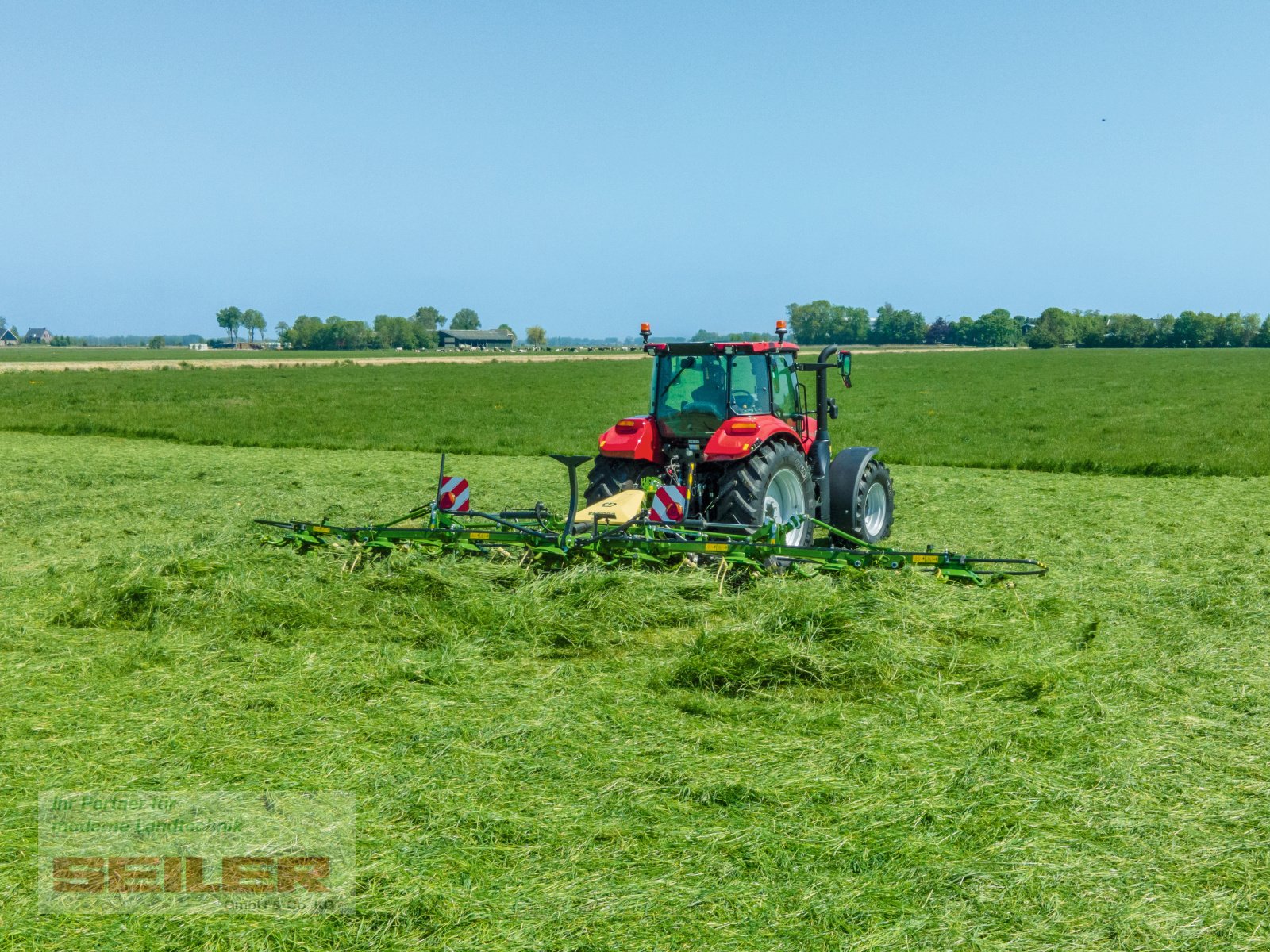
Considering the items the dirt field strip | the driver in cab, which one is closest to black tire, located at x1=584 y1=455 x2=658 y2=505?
the driver in cab

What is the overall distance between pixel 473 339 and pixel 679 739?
512 feet

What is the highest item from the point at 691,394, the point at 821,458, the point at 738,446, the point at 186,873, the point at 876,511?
the point at 691,394

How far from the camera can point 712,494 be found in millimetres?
8961

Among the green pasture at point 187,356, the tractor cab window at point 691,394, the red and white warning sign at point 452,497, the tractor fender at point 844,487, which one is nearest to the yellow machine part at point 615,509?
the tractor cab window at point 691,394

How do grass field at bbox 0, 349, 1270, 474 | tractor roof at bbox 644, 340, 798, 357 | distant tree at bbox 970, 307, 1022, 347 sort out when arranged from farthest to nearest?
distant tree at bbox 970, 307, 1022, 347 → grass field at bbox 0, 349, 1270, 474 → tractor roof at bbox 644, 340, 798, 357

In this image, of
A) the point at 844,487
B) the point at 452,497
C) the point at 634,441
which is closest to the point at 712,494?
the point at 634,441

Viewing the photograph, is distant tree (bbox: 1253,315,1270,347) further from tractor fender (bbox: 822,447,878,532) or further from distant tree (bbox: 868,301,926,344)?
tractor fender (bbox: 822,447,878,532)

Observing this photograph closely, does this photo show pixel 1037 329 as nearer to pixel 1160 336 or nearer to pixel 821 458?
pixel 1160 336

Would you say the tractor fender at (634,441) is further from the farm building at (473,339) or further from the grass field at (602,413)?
the farm building at (473,339)

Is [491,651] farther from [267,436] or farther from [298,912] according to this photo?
[267,436]

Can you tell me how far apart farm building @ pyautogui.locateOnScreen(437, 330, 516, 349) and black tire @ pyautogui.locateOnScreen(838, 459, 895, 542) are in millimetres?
140407

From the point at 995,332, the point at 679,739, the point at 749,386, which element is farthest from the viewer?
the point at 995,332

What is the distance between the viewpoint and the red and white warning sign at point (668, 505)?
26.7 feet

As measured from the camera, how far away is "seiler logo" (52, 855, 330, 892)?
12.2ft
